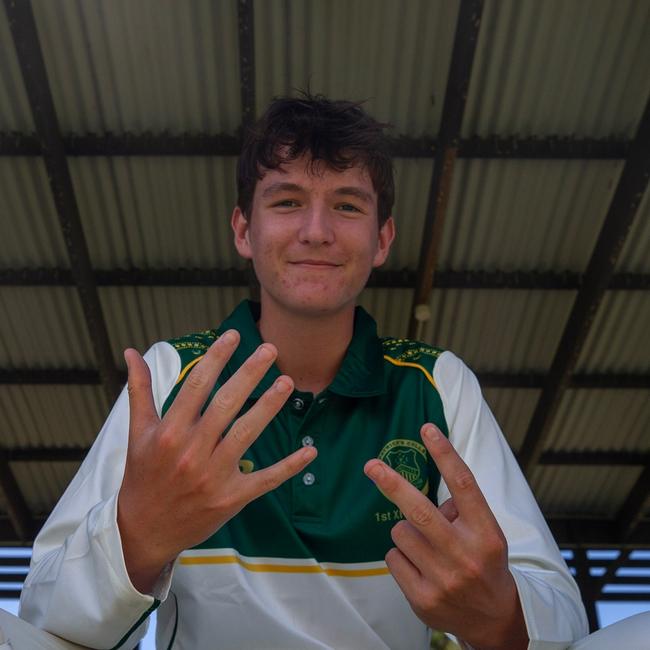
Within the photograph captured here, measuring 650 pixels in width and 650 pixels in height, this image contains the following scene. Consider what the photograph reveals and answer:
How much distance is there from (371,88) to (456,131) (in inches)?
30.2

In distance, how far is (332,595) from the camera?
2098 mm

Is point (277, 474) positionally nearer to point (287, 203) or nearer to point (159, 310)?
point (287, 203)

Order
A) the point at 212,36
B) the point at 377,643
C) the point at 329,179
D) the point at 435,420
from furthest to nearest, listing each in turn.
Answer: the point at 212,36 < the point at 329,179 < the point at 435,420 < the point at 377,643

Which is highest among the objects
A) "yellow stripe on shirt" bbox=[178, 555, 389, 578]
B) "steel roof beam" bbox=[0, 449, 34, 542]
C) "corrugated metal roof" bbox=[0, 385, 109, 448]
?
"yellow stripe on shirt" bbox=[178, 555, 389, 578]

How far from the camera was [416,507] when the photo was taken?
4.83 ft

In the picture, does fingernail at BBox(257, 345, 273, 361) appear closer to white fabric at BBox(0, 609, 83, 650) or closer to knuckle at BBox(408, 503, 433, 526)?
knuckle at BBox(408, 503, 433, 526)

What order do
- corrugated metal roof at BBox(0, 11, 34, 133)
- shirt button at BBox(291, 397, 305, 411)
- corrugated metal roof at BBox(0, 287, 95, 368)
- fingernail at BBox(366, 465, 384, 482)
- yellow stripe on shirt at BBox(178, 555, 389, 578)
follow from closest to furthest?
fingernail at BBox(366, 465, 384, 482), yellow stripe on shirt at BBox(178, 555, 389, 578), shirt button at BBox(291, 397, 305, 411), corrugated metal roof at BBox(0, 11, 34, 133), corrugated metal roof at BBox(0, 287, 95, 368)

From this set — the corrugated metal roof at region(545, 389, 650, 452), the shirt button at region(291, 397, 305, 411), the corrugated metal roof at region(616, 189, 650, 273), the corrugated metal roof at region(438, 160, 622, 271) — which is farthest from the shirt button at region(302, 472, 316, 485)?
the corrugated metal roof at region(545, 389, 650, 452)

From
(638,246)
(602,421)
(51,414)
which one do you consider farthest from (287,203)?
(602,421)

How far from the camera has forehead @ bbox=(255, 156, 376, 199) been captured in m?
Answer: 2.56

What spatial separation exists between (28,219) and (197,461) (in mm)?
6499

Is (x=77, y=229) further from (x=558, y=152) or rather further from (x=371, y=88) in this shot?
(x=558, y=152)

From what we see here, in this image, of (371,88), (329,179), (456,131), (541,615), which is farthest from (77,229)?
(541,615)

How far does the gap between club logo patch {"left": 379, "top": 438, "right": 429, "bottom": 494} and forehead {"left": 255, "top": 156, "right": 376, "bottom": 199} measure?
83 cm
